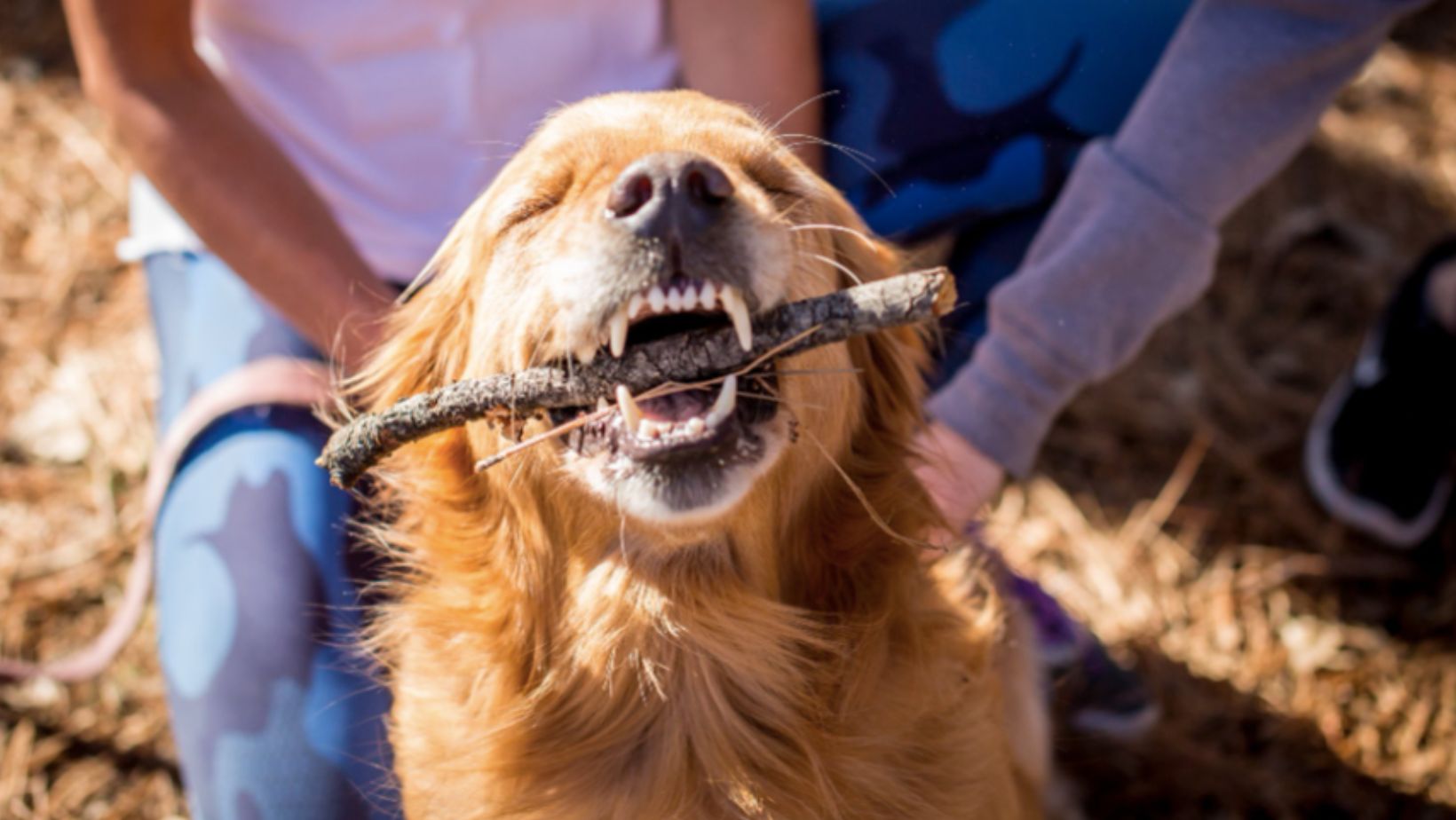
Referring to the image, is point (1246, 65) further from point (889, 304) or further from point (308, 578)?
point (308, 578)

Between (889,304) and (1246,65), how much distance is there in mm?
1407

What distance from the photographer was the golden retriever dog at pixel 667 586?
1970 millimetres

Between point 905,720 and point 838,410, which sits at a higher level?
point 838,410

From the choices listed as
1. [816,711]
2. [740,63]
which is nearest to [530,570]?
[816,711]

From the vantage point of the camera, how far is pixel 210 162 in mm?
2516

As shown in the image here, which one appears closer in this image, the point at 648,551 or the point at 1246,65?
the point at 648,551

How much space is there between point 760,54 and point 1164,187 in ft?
3.39

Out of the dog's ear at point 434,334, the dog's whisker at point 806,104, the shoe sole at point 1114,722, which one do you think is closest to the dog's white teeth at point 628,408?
the dog's ear at point 434,334

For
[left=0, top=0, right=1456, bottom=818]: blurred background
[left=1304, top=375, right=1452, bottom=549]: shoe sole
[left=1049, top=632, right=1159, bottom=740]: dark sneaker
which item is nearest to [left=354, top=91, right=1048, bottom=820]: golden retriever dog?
[left=1049, top=632, right=1159, bottom=740]: dark sneaker

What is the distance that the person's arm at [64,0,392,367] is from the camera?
8.25ft

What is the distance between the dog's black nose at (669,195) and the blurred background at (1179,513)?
2397 mm

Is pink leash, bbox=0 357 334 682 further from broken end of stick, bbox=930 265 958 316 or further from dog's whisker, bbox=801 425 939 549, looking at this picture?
broken end of stick, bbox=930 265 958 316

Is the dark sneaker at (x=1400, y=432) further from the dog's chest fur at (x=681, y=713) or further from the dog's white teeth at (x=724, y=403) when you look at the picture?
the dog's white teeth at (x=724, y=403)

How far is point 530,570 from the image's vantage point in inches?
85.3
